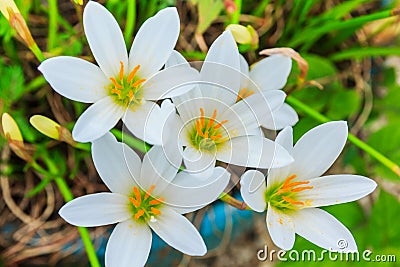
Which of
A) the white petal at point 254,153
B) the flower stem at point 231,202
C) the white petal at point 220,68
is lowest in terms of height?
the flower stem at point 231,202

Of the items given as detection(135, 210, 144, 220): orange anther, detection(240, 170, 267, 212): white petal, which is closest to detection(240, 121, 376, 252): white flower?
detection(240, 170, 267, 212): white petal

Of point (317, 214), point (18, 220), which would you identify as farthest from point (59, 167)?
point (317, 214)

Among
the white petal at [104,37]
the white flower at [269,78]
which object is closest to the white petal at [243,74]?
the white flower at [269,78]

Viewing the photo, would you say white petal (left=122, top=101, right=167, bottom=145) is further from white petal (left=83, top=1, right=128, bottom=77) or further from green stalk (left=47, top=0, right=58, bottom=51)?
green stalk (left=47, top=0, right=58, bottom=51)

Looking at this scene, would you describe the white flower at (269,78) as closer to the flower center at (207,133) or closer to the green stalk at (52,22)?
the flower center at (207,133)

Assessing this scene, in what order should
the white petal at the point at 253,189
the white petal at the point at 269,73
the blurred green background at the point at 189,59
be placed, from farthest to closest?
the blurred green background at the point at 189,59
the white petal at the point at 269,73
the white petal at the point at 253,189

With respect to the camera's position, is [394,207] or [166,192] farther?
[394,207]

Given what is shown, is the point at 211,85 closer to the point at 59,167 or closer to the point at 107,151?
the point at 107,151

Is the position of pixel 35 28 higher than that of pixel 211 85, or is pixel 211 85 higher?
pixel 211 85
